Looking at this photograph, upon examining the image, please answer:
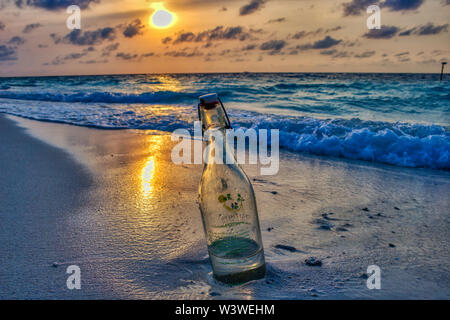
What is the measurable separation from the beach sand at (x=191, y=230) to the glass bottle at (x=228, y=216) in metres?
0.08

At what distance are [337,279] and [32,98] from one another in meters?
15.8

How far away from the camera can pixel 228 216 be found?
1347 millimetres

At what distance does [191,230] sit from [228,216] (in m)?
0.68

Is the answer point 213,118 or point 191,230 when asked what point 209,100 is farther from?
point 191,230

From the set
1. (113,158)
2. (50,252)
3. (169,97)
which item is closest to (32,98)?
(169,97)

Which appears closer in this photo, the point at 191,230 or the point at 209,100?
the point at 209,100

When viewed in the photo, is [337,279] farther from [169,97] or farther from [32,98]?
[32,98]

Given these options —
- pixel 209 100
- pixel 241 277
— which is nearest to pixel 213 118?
pixel 209 100

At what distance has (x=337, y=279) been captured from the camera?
4.76 feet

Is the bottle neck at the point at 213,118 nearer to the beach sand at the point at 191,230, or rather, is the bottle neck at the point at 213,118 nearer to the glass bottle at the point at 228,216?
the glass bottle at the point at 228,216

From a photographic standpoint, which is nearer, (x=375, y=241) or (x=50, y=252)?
(x=50, y=252)

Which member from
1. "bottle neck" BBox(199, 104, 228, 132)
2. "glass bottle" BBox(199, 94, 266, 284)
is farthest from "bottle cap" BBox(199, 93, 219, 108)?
"glass bottle" BBox(199, 94, 266, 284)

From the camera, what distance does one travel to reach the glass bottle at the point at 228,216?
1.34 metres
